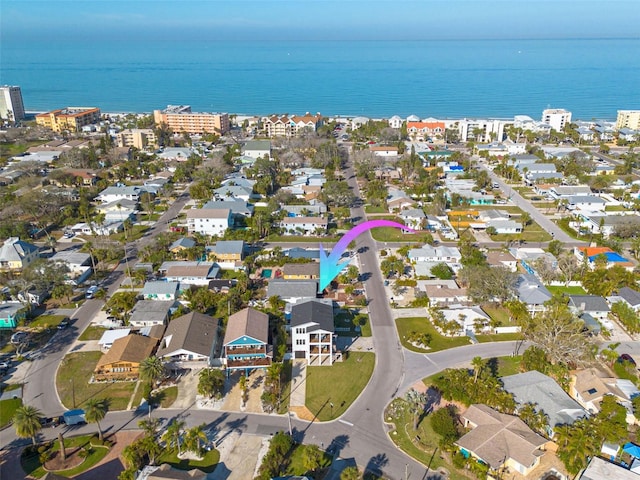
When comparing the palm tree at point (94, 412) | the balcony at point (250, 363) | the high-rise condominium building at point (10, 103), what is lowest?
the balcony at point (250, 363)

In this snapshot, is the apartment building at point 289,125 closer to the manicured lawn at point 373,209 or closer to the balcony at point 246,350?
the manicured lawn at point 373,209

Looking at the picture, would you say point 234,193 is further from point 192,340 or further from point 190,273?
point 192,340

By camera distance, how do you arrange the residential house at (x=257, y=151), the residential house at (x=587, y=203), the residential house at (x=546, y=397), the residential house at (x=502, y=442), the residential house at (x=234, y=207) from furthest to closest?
the residential house at (x=257, y=151), the residential house at (x=587, y=203), the residential house at (x=234, y=207), the residential house at (x=546, y=397), the residential house at (x=502, y=442)

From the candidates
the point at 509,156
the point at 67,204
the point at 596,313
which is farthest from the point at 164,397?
the point at 509,156

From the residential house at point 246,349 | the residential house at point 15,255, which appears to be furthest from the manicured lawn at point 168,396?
the residential house at point 15,255

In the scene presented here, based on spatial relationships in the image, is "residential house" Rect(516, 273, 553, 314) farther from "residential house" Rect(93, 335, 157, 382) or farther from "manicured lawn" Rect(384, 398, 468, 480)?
"residential house" Rect(93, 335, 157, 382)

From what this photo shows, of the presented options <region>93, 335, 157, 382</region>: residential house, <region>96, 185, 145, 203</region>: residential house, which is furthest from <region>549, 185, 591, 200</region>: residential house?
<region>96, 185, 145, 203</region>: residential house

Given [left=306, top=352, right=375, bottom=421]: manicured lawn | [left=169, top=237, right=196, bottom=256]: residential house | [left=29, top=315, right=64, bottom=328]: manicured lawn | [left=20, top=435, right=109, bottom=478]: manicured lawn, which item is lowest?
[left=306, top=352, right=375, bottom=421]: manicured lawn

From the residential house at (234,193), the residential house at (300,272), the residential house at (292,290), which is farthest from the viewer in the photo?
the residential house at (234,193)
